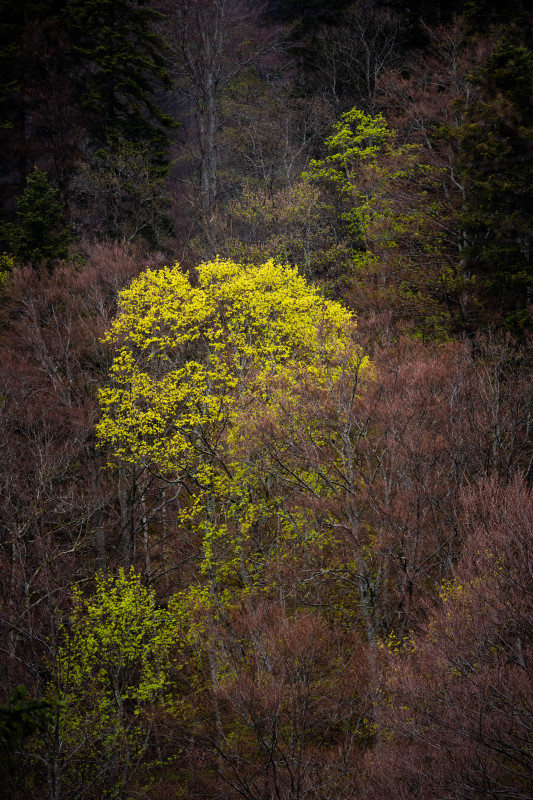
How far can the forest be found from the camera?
12.7 metres

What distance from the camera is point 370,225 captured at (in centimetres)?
2791

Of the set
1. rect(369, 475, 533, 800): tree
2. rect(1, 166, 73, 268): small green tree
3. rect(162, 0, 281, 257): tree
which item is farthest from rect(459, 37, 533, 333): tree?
rect(1, 166, 73, 268): small green tree

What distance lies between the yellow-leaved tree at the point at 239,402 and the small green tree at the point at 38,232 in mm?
5330

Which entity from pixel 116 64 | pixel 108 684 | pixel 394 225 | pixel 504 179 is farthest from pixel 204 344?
pixel 116 64

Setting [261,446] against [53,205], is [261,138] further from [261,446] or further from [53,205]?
[261,446]

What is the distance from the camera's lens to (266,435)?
1738 cm

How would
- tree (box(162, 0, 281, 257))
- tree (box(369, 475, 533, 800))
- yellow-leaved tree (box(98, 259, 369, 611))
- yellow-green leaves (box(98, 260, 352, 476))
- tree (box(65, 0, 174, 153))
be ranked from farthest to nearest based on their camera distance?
tree (box(162, 0, 281, 257)), tree (box(65, 0, 174, 153)), yellow-green leaves (box(98, 260, 352, 476)), yellow-leaved tree (box(98, 259, 369, 611)), tree (box(369, 475, 533, 800))

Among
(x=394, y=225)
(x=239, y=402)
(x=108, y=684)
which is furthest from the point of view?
(x=394, y=225)

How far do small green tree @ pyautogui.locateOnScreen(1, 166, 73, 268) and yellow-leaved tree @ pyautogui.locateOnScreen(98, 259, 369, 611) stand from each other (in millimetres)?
5330

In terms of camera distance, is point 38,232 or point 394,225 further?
point 394,225

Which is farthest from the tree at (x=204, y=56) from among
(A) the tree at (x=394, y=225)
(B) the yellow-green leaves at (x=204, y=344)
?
(B) the yellow-green leaves at (x=204, y=344)

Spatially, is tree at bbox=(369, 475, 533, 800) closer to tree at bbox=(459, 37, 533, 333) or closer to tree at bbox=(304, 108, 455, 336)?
tree at bbox=(459, 37, 533, 333)

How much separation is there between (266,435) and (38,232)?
14.1m

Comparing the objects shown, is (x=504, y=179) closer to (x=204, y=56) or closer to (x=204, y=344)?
(x=204, y=344)
